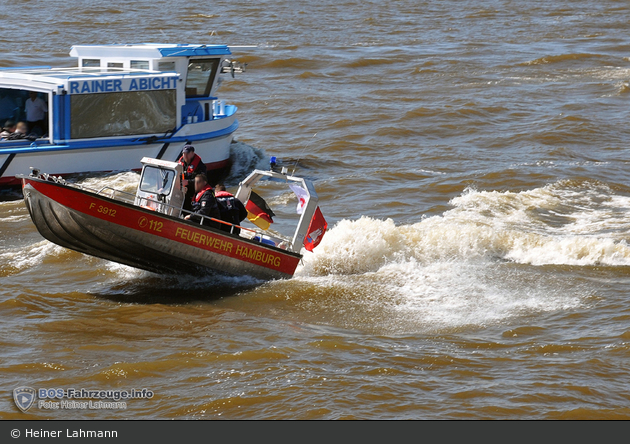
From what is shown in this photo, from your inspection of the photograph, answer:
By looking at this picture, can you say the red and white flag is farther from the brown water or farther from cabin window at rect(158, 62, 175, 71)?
cabin window at rect(158, 62, 175, 71)

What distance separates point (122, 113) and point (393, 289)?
23.9 ft

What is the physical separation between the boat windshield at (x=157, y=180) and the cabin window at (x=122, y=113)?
5063 mm

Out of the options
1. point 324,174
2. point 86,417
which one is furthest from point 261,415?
point 324,174

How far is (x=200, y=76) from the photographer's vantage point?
16875mm

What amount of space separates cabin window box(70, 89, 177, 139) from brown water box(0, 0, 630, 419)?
91 centimetres

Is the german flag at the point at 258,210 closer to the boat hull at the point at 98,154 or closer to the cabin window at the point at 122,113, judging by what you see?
the boat hull at the point at 98,154

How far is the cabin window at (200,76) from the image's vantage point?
1675 cm

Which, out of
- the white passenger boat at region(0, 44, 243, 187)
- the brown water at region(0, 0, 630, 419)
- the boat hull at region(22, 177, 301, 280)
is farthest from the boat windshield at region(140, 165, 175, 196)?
the white passenger boat at region(0, 44, 243, 187)

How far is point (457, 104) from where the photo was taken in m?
22.5

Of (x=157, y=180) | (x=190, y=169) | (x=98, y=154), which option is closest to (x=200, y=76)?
(x=98, y=154)

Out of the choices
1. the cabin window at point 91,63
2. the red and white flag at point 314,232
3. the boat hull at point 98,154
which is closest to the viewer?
the red and white flag at point 314,232

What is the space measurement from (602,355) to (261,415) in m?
3.54

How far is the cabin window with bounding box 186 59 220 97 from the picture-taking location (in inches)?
659

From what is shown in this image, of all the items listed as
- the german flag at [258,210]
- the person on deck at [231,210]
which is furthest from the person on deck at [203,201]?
the german flag at [258,210]
